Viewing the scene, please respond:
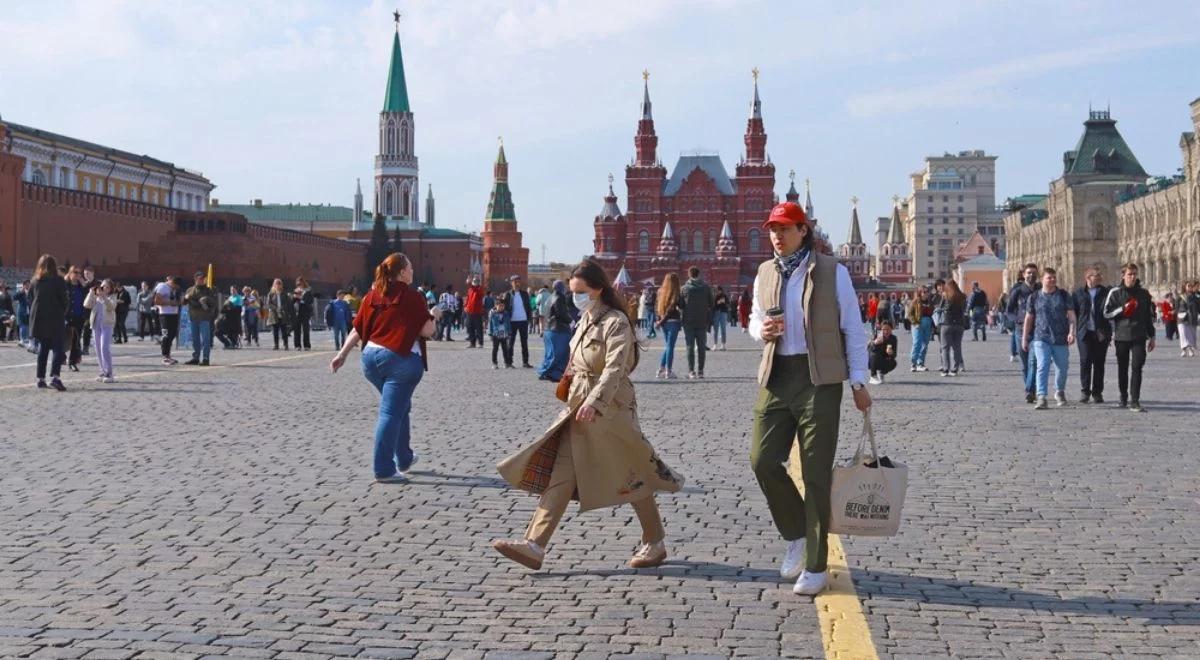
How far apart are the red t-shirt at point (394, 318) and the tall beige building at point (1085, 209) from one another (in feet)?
279

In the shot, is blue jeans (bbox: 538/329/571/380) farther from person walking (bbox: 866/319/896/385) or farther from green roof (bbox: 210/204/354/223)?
→ green roof (bbox: 210/204/354/223)

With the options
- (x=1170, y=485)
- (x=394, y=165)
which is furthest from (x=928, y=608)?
(x=394, y=165)

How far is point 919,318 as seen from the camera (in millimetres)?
22906

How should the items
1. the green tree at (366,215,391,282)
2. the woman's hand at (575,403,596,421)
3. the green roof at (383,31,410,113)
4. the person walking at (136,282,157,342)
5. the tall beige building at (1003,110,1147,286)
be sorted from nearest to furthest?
the woman's hand at (575,403,596,421) < the person walking at (136,282,157,342) < the tall beige building at (1003,110,1147,286) < the green tree at (366,215,391,282) < the green roof at (383,31,410,113)

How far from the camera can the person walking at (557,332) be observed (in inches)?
796

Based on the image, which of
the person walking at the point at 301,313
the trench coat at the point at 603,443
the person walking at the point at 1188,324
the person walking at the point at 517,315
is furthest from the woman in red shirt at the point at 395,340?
the person walking at the point at 1188,324

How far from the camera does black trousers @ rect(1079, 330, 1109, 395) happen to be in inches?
623

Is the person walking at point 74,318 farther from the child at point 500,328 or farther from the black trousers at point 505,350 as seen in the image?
the black trousers at point 505,350

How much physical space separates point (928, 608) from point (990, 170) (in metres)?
199

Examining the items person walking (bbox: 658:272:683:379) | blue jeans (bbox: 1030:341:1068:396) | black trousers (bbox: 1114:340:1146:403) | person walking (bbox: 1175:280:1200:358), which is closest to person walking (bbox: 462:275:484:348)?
person walking (bbox: 658:272:683:379)

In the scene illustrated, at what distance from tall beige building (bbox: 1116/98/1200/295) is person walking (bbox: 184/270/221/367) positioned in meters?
56.4

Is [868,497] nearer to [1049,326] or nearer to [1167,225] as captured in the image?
[1049,326]

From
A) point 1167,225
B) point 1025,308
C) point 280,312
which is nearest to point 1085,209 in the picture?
point 1167,225

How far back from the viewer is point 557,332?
20.2 m
